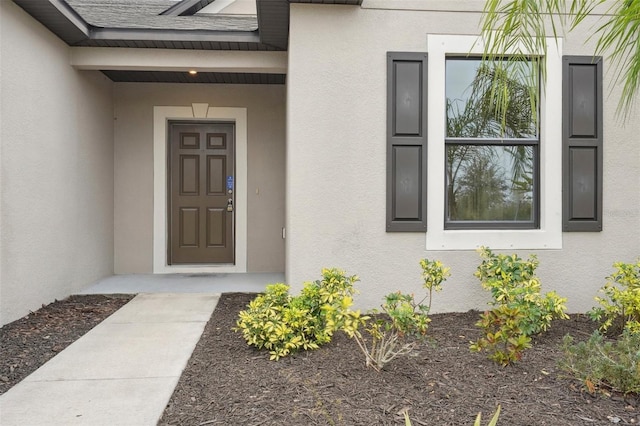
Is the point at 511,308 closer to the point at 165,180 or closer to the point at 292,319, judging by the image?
the point at 292,319

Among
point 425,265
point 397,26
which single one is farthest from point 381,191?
point 397,26

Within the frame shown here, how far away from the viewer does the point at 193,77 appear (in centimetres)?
574

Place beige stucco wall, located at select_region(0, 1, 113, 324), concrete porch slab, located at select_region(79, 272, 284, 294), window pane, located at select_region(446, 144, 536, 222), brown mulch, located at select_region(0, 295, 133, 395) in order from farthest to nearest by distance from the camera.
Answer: concrete porch slab, located at select_region(79, 272, 284, 294) < window pane, located at select_region(446, 144, 536, 222) < beige stucco wall, located at select_region(0, 1, 113, 324) < brown mulch, located at select_region(0, 295, 133, 395)

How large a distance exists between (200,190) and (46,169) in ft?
6.93

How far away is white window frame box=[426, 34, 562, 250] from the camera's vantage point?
4016 mm

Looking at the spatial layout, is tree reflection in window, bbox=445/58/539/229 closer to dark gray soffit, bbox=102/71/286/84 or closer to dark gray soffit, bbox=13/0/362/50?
dark gray soffit, bbox=13/0/362/50

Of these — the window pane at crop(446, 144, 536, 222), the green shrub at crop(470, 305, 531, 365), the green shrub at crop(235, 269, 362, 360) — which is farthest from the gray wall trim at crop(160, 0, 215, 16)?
the green shrub at crop(470, 305, 531, 365)

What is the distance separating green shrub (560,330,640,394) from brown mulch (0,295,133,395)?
11.5 feet

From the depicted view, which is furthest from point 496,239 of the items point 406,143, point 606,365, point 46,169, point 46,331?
point 46,169

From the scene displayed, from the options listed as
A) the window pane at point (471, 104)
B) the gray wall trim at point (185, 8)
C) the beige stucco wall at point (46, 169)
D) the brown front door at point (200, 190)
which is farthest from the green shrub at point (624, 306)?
the gray wall trim at point (185, 8)

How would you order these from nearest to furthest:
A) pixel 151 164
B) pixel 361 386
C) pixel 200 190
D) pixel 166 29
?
pixel 361 386 → pixel 166 29 → pixel 151 164 → pixel 200 190

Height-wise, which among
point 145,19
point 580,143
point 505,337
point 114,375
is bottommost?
point 114,375

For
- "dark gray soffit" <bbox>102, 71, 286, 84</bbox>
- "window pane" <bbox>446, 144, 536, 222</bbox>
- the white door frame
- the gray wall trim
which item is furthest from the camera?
the white door frame

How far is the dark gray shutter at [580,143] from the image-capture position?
4.04 metres
